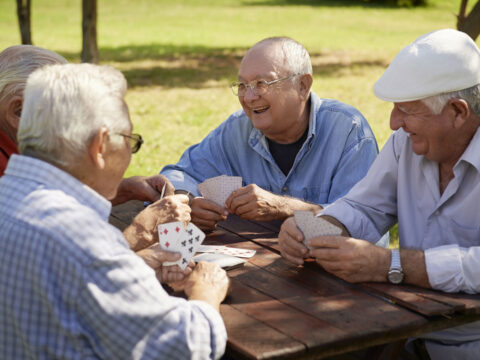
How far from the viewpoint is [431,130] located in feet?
8.94

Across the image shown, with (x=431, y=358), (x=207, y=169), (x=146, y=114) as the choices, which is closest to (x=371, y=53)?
(x=146, y=114)

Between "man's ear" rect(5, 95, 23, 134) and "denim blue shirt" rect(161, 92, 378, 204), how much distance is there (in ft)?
3.32

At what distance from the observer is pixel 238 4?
34.4m

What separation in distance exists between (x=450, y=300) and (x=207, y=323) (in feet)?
3.03

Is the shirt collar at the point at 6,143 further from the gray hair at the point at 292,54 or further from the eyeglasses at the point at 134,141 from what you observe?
the gray hair at the point at 292,54

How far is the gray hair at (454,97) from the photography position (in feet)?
8.69

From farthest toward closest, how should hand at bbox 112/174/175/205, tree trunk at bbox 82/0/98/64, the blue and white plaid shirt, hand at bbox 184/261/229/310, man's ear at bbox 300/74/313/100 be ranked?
1. tree trunk at bbox 82/0/98/64
2. man's ear at bbox 300/74/313/100
3. hand at bbox 112/174/175/205
4. hand at bbox 184/261/229/310
5. the blue and white plaid shirt

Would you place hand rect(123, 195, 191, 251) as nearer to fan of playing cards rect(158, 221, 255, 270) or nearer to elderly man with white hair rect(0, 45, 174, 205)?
fan of playing cards rect(158, 221, 255, 270)

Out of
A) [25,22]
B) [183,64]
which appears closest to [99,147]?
[25,22]

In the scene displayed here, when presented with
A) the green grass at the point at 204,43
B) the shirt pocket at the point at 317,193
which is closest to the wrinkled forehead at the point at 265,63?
the shirt pocket at the point at 317,193

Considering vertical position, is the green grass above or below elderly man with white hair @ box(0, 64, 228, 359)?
below

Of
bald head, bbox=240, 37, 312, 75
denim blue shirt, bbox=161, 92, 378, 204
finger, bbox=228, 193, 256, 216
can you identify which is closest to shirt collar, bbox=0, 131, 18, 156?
denim blue shirt, bbox=161, 92, 378, 204

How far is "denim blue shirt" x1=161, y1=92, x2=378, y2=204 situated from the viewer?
12.4 ft

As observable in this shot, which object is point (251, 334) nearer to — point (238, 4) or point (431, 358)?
point (431, 358)
